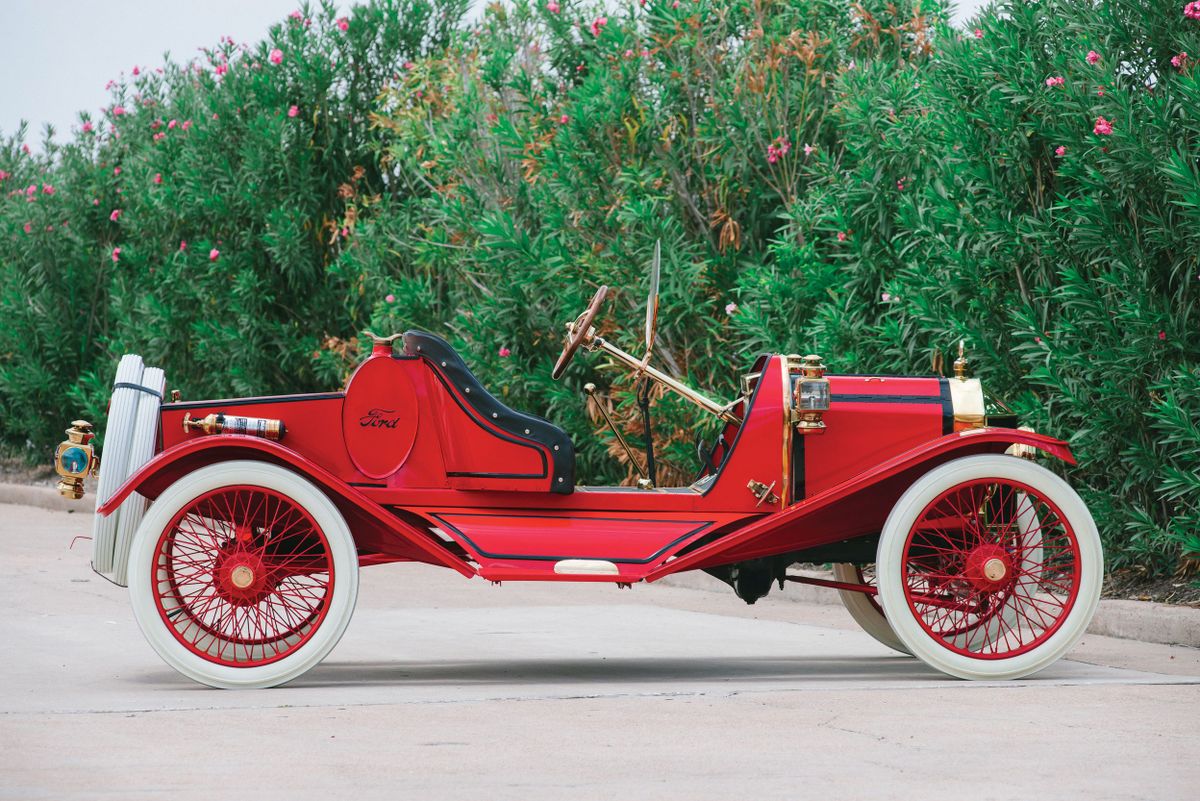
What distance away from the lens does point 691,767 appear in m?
4.36

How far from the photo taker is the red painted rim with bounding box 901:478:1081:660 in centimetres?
592

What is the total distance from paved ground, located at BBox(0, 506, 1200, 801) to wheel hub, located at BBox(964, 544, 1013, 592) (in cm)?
38

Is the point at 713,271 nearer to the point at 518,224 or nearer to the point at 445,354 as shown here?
the point at 518,224

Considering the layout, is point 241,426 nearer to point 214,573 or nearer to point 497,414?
point 214,573

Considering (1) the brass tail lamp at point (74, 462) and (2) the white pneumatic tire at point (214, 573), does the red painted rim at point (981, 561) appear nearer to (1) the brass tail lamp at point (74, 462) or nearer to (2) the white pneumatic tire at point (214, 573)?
(2) the white pneumatic tire at point (214, 573)

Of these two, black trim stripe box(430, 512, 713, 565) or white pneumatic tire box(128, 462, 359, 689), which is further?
black trim stripe box(430, 512, 713, 565)

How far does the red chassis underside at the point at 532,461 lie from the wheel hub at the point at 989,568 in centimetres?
38

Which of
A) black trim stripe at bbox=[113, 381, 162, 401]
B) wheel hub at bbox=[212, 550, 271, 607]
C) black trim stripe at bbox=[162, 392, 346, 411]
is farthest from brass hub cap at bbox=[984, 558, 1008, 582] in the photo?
black trim stripe at bbox=[113, 381, 162, 401]

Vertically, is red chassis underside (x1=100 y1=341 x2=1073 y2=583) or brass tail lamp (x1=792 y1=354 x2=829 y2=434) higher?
brass tail lamp (x1=792 y1=354 x2=829 y2=434)

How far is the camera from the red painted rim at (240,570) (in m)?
5.81

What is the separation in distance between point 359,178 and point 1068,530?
1059 cm

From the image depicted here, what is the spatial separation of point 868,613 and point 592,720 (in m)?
2.17

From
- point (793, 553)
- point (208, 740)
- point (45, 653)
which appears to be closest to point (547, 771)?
point (208, 740)

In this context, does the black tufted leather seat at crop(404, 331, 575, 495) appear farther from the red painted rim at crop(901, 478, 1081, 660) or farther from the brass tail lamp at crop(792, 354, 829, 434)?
the red painted rim at crop(901, 478, 1081, 660)
